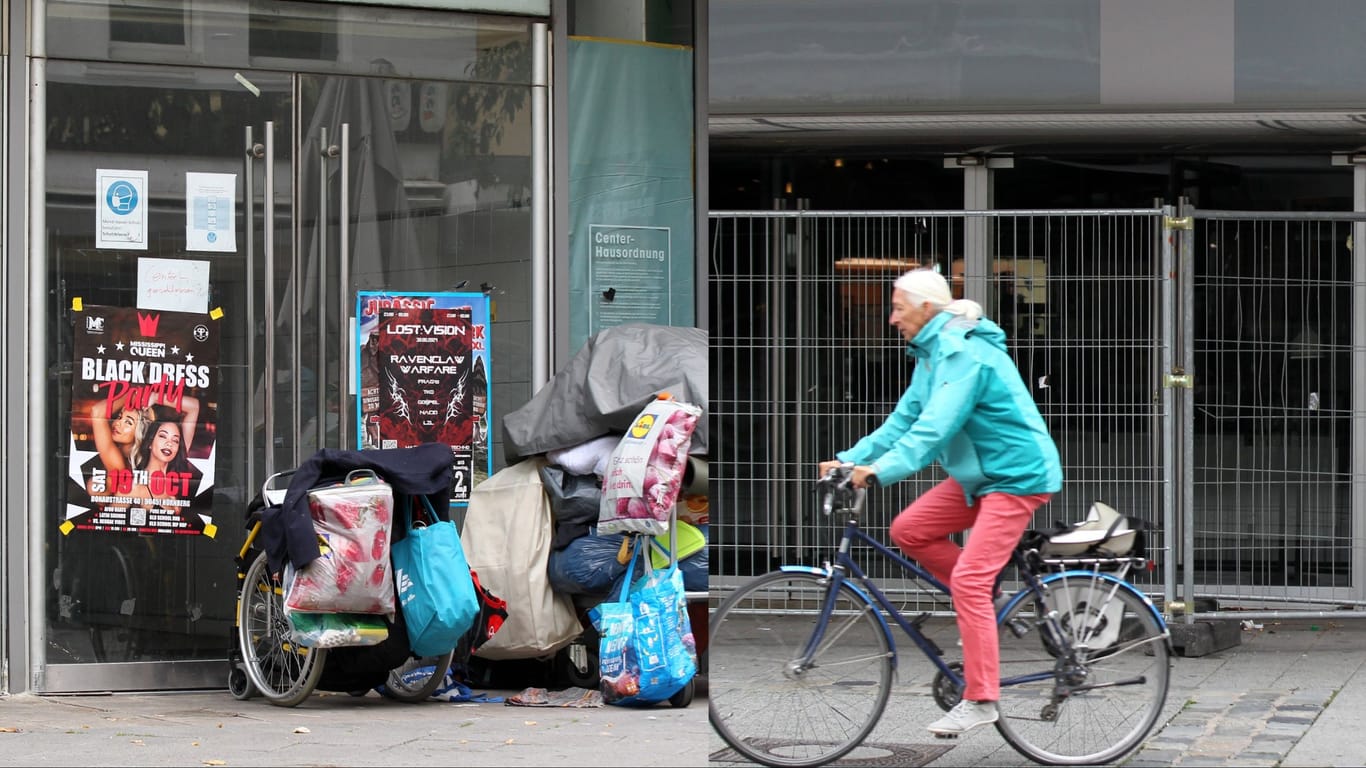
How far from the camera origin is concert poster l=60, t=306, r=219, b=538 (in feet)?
25.1

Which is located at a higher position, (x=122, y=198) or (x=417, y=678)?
(x=122, y=198)

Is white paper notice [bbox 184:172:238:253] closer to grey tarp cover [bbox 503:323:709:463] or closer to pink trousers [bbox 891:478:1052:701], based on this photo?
grey tarp cover [bbox 503:323:709:463]

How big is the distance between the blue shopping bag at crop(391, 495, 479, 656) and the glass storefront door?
1.13 meters

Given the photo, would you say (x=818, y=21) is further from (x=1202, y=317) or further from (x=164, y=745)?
(x=164, y=745)

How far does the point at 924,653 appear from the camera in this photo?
5.73 meters

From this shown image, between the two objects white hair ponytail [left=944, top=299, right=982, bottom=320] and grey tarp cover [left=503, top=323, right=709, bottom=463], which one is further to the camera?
grey tarp cover [left=503, top=323, right=709, bottom=463]

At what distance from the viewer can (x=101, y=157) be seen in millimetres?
7703

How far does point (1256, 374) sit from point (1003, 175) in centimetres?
187

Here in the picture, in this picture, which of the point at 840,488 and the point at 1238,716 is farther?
the point at 1238,716

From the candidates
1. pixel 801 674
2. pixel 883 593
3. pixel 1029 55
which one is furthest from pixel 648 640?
pixel 1029 55

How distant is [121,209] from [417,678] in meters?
2.40

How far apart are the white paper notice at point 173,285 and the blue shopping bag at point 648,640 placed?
2.30 meters

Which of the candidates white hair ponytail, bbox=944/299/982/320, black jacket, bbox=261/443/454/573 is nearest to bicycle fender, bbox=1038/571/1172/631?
white hair ponytail, bbox=944/299/982/320

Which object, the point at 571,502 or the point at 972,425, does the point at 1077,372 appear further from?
the point at 972,425
